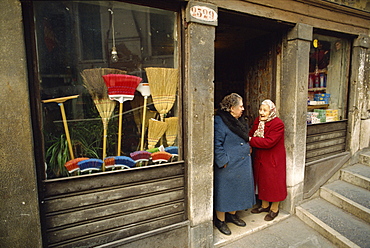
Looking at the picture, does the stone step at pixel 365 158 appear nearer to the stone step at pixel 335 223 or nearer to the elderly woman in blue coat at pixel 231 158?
the stone step at pixel 335 223

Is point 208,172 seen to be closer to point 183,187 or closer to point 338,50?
point 183,187

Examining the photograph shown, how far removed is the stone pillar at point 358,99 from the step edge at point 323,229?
6.59 feet

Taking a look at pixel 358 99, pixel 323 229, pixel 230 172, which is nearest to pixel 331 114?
pixel 358 99

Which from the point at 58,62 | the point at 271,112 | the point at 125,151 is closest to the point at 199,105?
the point at 125,151

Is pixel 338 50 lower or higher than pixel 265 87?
higher

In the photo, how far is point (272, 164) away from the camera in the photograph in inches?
135

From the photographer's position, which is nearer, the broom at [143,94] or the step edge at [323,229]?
the broom at [143,94]

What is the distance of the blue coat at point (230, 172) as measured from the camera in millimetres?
3031

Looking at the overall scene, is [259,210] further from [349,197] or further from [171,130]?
[171,130]

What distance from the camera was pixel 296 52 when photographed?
11.8 feet

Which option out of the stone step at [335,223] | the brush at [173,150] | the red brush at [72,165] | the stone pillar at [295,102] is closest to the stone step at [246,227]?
the stone step at [335,223]

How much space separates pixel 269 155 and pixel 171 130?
165 centimetres

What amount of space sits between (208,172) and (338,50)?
3934 mm

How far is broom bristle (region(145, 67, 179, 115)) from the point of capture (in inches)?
106
